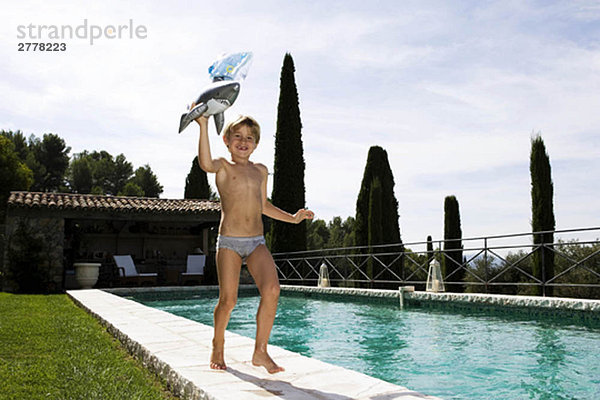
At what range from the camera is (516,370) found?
4.30 m

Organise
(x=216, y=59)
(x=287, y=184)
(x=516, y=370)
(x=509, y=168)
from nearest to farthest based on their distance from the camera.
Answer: (x=216, y=59), (x=516, y=370), (x=509, y=168), (x=287, y=184)

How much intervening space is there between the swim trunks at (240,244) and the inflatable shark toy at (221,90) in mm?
694

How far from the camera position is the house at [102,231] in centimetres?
1440

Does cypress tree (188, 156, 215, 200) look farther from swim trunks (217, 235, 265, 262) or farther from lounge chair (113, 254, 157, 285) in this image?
swim trunks (217, 235, 265, 262)

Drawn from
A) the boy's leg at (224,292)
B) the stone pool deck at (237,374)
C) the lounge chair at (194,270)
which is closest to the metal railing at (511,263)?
the lounge chair at (194,270)

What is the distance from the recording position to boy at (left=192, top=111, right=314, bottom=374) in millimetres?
2945

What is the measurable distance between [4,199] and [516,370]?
29827mm

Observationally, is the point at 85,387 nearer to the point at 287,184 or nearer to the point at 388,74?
the point at 388,74

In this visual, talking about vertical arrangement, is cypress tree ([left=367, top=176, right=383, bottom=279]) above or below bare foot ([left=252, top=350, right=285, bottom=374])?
above

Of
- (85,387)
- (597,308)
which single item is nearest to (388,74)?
(597,308)

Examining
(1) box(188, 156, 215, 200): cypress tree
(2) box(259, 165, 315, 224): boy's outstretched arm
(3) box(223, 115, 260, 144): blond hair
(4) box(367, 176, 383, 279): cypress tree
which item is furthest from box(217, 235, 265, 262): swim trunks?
(1) box(188, 156, 215, 200): cypress tree

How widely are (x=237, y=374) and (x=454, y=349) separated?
3.19 meters

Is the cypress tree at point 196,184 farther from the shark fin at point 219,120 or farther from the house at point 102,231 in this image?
the shark fin at point 219,120

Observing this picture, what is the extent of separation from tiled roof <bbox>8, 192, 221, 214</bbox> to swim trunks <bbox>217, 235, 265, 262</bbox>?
13.3 meters
